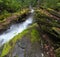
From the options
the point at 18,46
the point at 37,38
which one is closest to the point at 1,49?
the point at 18,46

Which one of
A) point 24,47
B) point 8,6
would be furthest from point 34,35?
point 8,6

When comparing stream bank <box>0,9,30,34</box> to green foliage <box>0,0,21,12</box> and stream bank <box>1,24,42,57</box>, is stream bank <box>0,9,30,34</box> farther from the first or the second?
stream bank <box>1,24,42,57</box>

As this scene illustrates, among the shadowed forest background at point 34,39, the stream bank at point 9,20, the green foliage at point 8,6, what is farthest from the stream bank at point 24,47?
the green foliage at point 8,6

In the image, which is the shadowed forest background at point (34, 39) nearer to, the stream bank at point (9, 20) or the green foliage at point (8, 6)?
the stream bank at point (9, 20)

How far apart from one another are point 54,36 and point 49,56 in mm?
2144

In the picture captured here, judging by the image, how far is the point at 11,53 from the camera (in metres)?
11.2

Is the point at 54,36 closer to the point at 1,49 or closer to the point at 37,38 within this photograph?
the point at 37,38

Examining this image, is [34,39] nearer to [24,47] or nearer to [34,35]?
[34,35]

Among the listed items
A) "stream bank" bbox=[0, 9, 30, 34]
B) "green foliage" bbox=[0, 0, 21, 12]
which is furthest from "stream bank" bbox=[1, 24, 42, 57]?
"green foliage" bbox=[0, 0, 21, 12]

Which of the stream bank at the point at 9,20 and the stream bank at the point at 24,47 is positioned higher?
the stream bank at the point at 24,47

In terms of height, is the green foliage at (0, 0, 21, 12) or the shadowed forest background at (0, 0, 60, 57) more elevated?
the shadowed forest background at (0, 0, 60, 57)

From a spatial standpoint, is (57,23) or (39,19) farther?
(39,19)

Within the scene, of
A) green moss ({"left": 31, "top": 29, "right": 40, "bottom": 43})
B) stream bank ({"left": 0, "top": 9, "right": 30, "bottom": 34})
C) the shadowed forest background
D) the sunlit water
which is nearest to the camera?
the shadowed forest background

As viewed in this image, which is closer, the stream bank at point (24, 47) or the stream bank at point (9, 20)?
the stream bank at point (24, 47)
